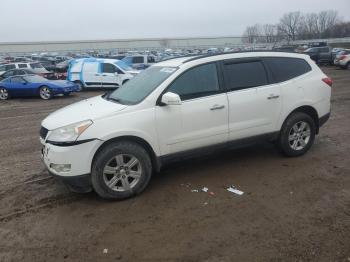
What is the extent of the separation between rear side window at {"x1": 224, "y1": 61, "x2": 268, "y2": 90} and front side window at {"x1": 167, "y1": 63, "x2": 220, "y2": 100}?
0.23 metres


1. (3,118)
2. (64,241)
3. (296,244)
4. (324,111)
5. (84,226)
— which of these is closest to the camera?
(296,244)

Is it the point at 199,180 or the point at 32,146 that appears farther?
the point at 32,146

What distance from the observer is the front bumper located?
4.48m

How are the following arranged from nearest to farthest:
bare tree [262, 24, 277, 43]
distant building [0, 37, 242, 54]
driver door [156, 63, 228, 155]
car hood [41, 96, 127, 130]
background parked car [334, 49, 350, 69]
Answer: car hood [41, 96, 127, 130] < driver door [156, 63, 228, 155] < background parked car [334, 49, 350, 69] < distant building [0, 37, 242, 54] < bare tree [262, 24, 277, 43]

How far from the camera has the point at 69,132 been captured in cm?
456

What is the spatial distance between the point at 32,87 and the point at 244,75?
14.1 meters

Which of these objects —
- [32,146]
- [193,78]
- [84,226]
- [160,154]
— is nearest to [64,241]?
[84,226]

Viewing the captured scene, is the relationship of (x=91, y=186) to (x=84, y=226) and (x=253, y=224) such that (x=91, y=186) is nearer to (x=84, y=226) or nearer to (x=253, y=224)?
(x=84, y=226)

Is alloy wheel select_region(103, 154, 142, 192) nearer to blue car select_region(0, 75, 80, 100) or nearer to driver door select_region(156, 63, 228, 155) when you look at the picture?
driver door select_region(156, 63, 228, 155)

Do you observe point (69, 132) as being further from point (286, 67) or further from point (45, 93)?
point (45, 93)

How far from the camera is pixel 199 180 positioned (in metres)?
5.36

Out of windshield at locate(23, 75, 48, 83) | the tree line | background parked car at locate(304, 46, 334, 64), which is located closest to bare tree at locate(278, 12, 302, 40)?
the tree line

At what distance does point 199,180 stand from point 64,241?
216 centimetres

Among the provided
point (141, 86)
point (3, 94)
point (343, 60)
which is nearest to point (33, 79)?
point (3, 94)
